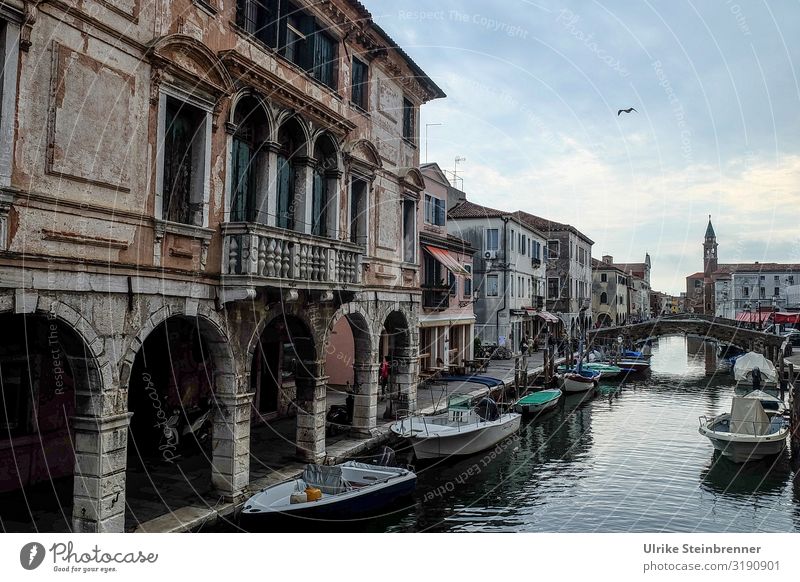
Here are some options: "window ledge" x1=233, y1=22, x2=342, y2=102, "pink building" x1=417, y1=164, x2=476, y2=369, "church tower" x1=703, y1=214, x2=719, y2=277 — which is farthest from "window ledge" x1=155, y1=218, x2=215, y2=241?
"church tower" x1=703, y1=214, x2=719, y2=277

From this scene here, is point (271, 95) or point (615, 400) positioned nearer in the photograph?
point (271, 95)

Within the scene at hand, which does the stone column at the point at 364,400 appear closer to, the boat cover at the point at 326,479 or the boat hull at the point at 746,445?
the boat cover at the point at 326,479

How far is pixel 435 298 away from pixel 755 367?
60.6 feet

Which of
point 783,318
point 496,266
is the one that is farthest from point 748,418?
point 783,318

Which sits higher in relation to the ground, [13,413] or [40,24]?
[40,24]

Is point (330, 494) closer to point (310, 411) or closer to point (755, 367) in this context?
point (310, 411)

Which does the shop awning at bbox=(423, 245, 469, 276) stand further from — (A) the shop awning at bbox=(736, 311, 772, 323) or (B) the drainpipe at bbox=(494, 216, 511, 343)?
(A) the shop awning at bbox=(736, 311, 772, 323)

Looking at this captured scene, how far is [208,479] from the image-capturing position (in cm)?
1200

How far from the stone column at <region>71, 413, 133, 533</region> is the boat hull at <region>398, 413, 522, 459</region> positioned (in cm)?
854


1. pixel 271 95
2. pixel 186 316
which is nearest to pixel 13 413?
pixel 186 316

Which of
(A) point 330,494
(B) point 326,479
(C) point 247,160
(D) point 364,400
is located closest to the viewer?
(A) point 330,494

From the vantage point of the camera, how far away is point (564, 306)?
4975cm

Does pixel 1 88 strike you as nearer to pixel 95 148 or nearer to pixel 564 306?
pixel 95 148

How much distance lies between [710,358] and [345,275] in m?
49.4
